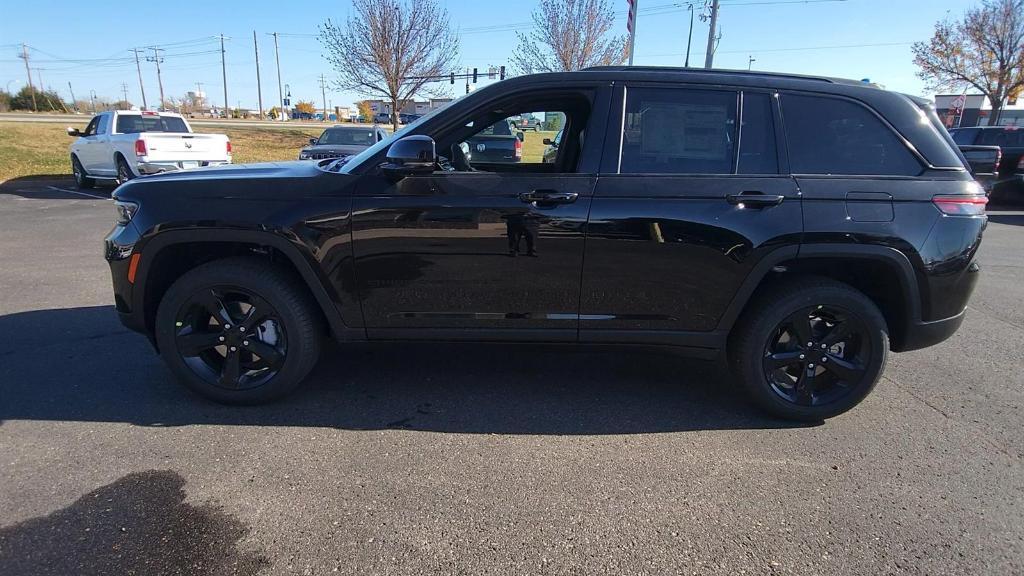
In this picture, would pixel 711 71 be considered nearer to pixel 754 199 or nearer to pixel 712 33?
pixel 754 199

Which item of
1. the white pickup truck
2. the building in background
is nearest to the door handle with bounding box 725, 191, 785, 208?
the white pickup truck

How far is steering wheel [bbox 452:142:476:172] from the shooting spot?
3.62 metres

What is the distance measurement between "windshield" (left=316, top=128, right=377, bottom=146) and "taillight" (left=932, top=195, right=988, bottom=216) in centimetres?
1384

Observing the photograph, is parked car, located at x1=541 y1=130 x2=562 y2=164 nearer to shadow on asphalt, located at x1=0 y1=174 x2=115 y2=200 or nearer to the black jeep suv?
the black jeep suv

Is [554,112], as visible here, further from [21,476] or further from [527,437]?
[21,476]

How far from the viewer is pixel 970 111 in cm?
4997

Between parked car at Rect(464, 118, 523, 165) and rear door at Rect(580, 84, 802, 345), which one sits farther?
parked car at Rect(464, 118, 523, 165)

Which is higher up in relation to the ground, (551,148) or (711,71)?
(711,71)

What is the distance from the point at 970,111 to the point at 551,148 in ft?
205

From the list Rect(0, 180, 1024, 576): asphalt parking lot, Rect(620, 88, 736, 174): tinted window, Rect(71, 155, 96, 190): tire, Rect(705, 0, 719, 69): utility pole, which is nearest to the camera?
Rect(0, 180, 1024, 576): asphalt parking lot

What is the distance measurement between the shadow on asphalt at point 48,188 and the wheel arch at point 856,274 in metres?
14.3

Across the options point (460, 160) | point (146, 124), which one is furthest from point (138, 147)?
point (460, 160)

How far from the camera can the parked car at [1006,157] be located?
40.3 feet

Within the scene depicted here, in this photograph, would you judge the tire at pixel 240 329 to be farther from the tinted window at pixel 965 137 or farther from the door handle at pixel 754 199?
the tinted window at pixel 965 137
